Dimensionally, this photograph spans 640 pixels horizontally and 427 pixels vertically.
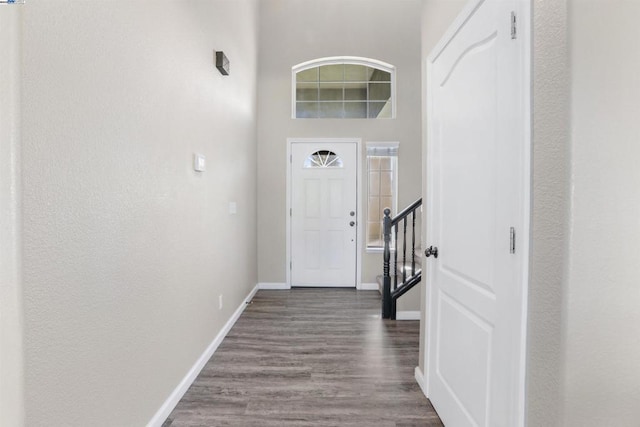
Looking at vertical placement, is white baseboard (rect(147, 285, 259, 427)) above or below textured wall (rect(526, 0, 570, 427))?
below

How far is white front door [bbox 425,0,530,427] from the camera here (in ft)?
3.77

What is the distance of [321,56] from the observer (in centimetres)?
450

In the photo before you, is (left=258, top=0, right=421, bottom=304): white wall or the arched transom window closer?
(left=258, top=0, right=421, bottom=304): white wall

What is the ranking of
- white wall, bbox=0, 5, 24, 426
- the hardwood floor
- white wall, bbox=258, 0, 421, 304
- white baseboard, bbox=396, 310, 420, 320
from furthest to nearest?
white wall, bbox=258, 0, 421, 304, white baseboard, bbox=396, 310, 420, 320, the hardwood floor, white wall, bbox=0, 5, 24, 426

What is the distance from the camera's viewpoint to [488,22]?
1330 mm

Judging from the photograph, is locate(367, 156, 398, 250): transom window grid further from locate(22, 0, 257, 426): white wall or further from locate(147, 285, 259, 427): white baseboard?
locate(22, 0, 257, 426): white wall

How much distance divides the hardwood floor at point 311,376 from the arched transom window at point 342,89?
2.73 m

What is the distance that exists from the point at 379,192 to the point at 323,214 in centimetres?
84

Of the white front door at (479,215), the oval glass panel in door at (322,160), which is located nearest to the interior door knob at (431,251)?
the white front door at (479,215)

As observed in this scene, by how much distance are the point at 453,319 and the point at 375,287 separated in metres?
2.88

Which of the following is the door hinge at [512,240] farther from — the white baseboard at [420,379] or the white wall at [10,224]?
the white wall at [10,224]

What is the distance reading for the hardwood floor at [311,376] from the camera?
1829mm

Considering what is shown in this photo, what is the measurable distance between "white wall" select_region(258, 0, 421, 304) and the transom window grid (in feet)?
0.42

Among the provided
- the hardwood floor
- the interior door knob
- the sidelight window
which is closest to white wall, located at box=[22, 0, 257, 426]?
the hardwood floor
